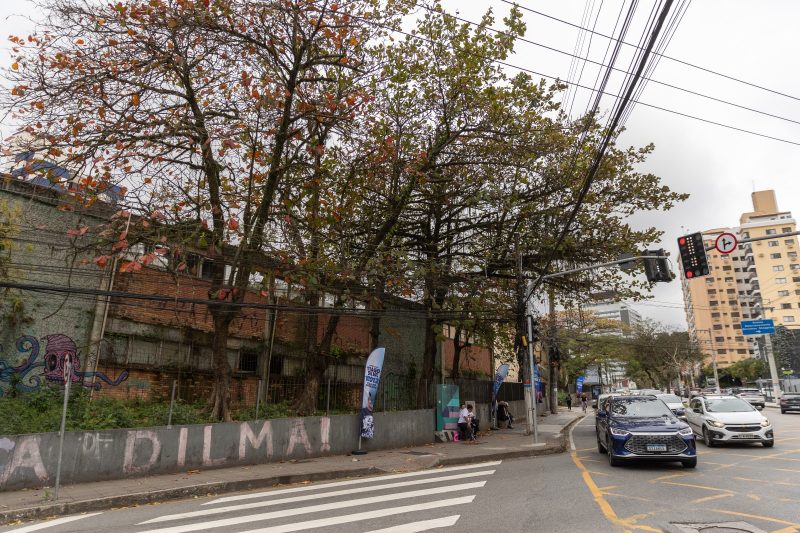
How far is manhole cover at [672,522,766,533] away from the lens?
5.70m

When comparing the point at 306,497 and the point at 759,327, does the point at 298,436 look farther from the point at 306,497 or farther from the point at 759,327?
the point at 759,327

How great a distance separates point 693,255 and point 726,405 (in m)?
5.58

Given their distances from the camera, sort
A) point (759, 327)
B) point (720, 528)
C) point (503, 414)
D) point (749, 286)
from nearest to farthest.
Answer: point (720, 528)
point (503, 414)
point (759, 327)
point (749, 286)

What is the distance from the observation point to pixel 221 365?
13.0 m

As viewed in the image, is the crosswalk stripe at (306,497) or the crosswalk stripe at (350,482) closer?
the crosswalk stripe at (306,497)

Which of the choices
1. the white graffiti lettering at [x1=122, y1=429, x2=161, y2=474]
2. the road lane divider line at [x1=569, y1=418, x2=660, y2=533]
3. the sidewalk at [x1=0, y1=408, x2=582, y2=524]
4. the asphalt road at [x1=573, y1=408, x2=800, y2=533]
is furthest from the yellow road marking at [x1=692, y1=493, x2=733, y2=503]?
the white graffiti lettering at [x1=122, y1=429, x2=161, y2=474]

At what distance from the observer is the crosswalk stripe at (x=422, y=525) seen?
636 centimetres

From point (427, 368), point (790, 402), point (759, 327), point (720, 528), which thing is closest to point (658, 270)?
point (427, 368)

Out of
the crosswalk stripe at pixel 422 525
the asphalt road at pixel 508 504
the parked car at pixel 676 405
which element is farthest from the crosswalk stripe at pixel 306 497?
the parked car at pixel 676 405

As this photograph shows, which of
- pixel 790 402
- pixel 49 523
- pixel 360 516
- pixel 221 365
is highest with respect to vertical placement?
pixel 221 365

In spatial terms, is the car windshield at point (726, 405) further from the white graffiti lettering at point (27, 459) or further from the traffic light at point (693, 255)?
the white graffiti lettering at point (27, 459)

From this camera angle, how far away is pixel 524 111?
51.6ft

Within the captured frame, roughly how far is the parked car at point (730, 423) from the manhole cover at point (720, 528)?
976 centimetres

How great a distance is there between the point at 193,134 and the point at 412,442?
1187 cm
